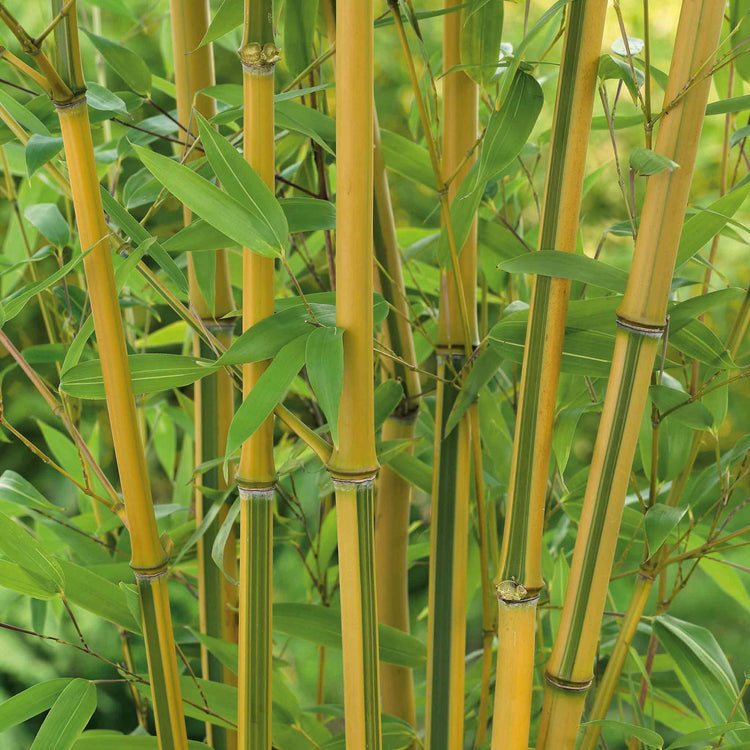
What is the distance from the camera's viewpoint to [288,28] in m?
0.45

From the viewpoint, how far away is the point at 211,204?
33cm

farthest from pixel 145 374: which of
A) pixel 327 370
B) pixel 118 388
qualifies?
pixel 327 370

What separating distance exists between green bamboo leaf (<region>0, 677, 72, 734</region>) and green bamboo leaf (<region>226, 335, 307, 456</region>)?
0.22 m

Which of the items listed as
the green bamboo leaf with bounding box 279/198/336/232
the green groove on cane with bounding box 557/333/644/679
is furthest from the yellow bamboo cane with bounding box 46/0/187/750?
the green groove on cane with bounding box 557/333/644/679

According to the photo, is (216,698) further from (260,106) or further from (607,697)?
(260,106)

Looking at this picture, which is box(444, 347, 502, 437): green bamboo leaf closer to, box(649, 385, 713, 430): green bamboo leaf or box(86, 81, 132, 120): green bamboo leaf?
box(649, 385, 713, 430): green bamboo leaf

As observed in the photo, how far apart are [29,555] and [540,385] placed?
0.28 metres

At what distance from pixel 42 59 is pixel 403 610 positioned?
0.43 metres

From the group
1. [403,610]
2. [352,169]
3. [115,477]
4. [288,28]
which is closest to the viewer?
[352,169]

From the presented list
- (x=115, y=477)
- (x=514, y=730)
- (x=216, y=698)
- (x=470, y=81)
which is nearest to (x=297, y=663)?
(x=115, y=477)

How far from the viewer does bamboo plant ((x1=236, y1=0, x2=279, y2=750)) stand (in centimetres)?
32

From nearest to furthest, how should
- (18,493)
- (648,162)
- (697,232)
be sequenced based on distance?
(648,162)
(697,232)
(18,493)

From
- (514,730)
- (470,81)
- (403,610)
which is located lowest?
(514,730)

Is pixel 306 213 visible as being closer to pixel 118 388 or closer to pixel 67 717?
pixel 118 388
